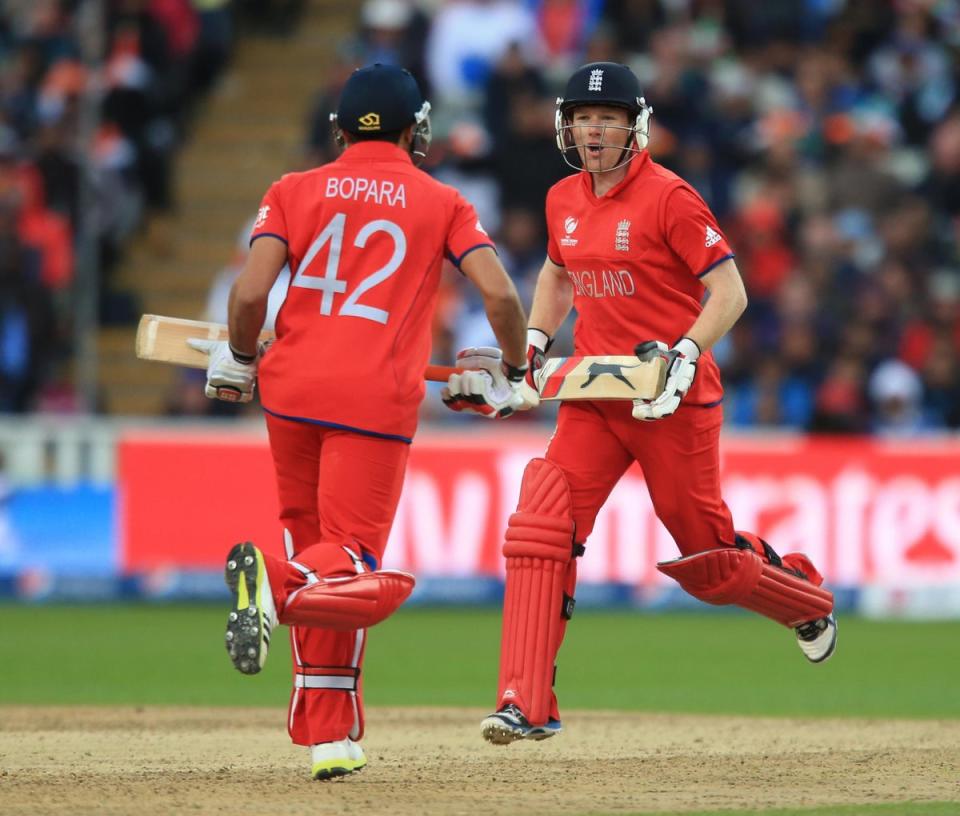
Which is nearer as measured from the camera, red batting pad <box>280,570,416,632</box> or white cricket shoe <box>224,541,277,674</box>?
white cricket shoe <box>224,541,277,674</box>

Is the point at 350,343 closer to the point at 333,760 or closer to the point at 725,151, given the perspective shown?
the point at 333,760

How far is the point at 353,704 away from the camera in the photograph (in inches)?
280

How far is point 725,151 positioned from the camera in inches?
690

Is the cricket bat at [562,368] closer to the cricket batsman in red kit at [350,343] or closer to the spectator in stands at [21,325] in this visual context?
the cricket batsman in red kit at [350,343]

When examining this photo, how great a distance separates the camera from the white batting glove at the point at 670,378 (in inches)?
278

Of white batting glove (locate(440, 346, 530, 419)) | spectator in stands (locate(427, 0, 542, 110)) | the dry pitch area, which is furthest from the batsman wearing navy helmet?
spectator in stands (locate(427, 0, 542, 110))

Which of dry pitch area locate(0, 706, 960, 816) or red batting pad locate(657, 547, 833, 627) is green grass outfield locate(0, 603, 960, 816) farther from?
red batting pad locate(657, 547, 833, 627)

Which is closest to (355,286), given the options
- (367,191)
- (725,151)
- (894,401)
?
(367,191)

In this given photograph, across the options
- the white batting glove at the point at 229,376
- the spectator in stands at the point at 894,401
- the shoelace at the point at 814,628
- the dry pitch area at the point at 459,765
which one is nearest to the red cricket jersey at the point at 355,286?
the white batting glove at the point at 229,376

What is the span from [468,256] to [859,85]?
39.6ft

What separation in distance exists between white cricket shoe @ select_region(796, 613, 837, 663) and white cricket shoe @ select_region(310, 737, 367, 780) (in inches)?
84.3

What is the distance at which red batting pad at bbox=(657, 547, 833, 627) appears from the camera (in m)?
7.59

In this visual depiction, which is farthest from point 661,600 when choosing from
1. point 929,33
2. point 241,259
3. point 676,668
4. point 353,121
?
point 353,121

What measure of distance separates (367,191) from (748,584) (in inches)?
87.1
